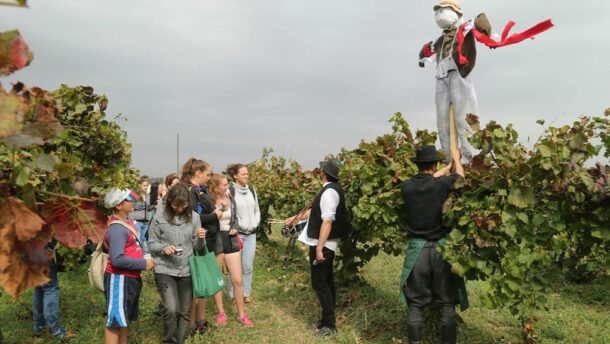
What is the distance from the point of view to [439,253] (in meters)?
4.06

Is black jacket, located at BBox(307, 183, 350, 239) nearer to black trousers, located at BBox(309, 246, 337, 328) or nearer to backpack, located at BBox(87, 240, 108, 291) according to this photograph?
black trousers, located at BBox(309, 246, 337, 328)

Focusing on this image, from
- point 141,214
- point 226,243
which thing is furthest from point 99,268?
point 141,214

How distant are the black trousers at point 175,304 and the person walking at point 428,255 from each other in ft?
6.99

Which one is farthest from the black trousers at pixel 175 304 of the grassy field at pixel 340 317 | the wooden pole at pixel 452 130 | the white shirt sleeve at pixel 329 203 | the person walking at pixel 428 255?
the wooden pole at pixel 452 130

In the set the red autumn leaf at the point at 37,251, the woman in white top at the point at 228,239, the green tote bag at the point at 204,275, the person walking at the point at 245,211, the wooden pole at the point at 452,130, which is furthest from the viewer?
the person walking at the point at 245,211

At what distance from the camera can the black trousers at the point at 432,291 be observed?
163 inches

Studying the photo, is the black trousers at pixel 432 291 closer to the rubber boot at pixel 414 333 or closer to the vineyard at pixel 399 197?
the rubber boot at pixel 414 333

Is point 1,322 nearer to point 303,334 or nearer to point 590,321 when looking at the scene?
point 303,334

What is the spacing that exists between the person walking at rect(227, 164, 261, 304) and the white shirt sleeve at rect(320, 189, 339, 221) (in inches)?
55.6

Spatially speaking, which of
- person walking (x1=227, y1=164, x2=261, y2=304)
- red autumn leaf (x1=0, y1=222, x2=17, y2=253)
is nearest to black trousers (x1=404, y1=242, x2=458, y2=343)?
person walking (x1=227, y1=164, x2=261, y2=304)

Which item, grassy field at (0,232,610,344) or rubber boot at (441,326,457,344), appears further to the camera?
grassy field at (0,232,610,344)

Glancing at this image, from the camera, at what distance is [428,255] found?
4164 millimetres

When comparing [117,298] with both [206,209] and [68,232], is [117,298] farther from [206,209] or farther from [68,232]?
[68,232]

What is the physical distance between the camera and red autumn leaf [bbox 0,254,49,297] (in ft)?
3.51
